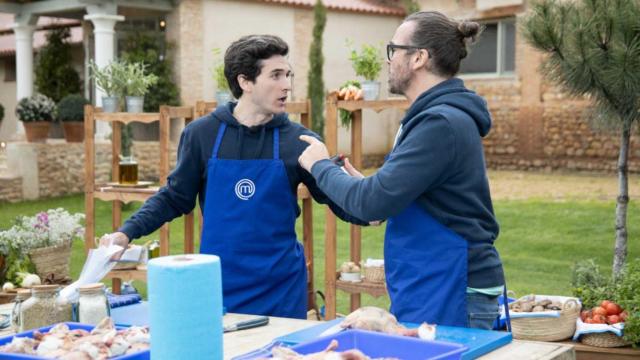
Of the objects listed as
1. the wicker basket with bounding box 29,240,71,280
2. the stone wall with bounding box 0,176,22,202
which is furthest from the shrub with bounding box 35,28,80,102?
the wicker basket with bounding box 29,240,71,280

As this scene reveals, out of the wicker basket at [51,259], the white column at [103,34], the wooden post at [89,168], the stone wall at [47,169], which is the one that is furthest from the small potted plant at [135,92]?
the white column at [103,34]

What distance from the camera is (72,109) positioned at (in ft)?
51.3

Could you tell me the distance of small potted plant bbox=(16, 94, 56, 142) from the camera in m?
15.4

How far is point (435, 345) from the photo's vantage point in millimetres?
2008

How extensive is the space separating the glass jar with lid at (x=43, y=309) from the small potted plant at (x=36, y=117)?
1346 centimetres

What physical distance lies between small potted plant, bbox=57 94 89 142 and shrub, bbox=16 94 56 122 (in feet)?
0.60

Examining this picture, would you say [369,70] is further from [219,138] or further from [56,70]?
[56,70]

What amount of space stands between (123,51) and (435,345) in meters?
15.8

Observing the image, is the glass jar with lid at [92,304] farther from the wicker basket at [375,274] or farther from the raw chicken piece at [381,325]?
the wicker basket at [375,274]

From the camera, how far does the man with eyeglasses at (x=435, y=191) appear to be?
2521 mm

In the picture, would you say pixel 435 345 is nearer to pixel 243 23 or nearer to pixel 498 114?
pixel 243 23

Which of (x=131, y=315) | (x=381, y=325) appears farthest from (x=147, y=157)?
(x=381, y=325)

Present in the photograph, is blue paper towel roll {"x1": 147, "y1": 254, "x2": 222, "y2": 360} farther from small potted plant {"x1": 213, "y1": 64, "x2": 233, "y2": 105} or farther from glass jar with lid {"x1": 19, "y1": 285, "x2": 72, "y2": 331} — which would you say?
small potted plant {"x1": 213, "y1": 64, "x2": 233, "y2": 105}

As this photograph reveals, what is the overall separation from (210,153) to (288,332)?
1.07 meters
